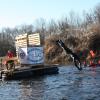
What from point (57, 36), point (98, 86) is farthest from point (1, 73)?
point (57, 36)

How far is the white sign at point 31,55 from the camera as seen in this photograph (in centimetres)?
4059

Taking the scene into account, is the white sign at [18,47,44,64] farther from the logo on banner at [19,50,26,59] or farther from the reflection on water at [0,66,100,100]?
the reflection on water at [0,66,100,100]

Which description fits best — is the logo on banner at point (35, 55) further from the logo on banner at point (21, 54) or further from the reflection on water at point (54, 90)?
the reflection on water at point (54, 90)

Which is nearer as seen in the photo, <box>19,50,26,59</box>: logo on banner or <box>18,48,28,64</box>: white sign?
<box>18,48,28,64</box>: white sign

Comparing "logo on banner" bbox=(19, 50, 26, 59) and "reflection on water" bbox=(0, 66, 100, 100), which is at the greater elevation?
"logo on banner" bbox=(19, 50, 26, 59)

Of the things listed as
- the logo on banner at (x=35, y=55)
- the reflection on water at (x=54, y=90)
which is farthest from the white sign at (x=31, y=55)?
the reflection on water at (x=54, y=90)

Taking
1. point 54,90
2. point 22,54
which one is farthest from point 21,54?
point 54,90

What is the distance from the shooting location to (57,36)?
84125 millimetres

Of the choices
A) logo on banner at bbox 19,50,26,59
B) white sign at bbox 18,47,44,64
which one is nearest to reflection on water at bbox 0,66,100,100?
white sign at bbox 18,47,44,64

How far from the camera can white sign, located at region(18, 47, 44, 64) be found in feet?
133

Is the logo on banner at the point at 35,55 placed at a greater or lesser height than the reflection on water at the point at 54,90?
greater

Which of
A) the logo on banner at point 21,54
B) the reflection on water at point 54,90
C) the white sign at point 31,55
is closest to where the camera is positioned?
the reflection on water at point 54,90

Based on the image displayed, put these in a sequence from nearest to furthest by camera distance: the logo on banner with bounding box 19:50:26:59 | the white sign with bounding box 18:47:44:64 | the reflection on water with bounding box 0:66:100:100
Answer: the reflection on water with bounding box 0:66:100:100 < the white sign with bounding box 18:47:44:64 < the logo on banner with bounding box 19:50:26:59

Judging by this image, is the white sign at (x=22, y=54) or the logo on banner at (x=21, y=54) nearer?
the white sign at (x=22, y=54)
